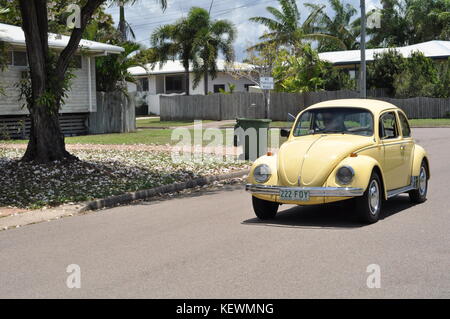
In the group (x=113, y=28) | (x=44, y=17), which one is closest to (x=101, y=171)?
(x=44, y=17)

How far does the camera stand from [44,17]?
1487 centimetres

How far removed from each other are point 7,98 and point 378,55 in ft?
85.0

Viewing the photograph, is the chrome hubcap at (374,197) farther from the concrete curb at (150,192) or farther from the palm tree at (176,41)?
the palm tree at (176,41)

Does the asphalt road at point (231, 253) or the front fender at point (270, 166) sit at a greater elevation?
Result: the front fender at point (270, 166)

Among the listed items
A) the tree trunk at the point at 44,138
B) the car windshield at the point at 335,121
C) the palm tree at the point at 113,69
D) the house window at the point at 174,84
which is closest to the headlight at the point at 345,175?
the car windshield at the point at 335,121

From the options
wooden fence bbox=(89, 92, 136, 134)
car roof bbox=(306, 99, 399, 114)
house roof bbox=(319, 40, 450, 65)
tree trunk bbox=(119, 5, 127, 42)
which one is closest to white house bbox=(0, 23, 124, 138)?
wooden fence bbox=(89, 92, 136, 134)

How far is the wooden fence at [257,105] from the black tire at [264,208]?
3184cm

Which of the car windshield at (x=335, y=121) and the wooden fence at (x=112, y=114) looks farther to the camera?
the wooden fence at (x=112, y=114)

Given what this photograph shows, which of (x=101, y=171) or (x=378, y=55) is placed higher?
(x=378, y=55)

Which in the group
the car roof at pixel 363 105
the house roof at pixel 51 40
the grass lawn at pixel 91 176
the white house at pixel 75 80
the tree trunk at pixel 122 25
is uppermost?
the tree trunk at pixel 122 25

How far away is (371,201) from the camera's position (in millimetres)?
9102

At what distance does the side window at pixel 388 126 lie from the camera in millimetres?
10141

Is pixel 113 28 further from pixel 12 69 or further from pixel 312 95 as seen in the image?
pixel 12 69

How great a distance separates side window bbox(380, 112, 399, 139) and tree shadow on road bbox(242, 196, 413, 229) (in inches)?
44.8
